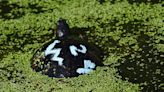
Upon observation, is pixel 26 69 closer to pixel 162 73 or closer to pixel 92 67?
pixel 92 67

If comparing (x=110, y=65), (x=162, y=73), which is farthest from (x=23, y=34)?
(x=162, y=73)

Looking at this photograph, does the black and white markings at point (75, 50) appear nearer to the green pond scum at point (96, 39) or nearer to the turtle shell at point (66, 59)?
the turtle shell at point (66, 59)

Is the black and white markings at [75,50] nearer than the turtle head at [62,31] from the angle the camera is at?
Yes

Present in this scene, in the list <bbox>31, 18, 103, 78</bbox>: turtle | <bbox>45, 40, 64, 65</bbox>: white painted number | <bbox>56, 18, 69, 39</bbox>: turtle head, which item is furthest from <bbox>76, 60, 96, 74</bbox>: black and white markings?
<bbox>56, 18, 69, 39</bbox>: turtle head

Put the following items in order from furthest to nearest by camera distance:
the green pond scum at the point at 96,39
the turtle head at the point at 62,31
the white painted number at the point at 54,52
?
the turtle head at the point at 62,31, the white painted number at the point at 54,52, the green pond scum at the point at 96,39

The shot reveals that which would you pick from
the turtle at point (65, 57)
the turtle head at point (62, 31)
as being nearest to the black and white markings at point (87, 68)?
the turtle at point (65, 57)

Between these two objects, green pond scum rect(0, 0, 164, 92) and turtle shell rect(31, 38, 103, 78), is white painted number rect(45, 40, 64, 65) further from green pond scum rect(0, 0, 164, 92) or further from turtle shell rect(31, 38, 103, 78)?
green pond scum rect(0, 0, 164, 92)

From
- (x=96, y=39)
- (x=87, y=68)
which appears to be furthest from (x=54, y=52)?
(x=96, y=39)

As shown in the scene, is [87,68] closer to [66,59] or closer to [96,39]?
[66,59]
